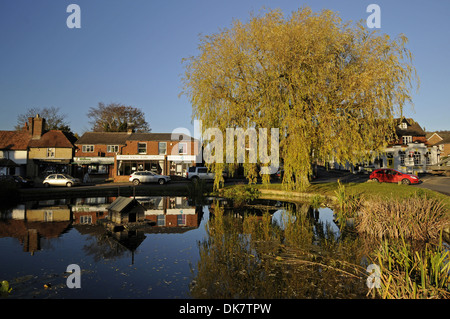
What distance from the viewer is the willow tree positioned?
736 inches

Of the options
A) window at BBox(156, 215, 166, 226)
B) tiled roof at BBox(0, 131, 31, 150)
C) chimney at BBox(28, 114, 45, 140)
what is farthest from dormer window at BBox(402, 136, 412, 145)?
tiled roof at BBox(0, 131, 31, 150)

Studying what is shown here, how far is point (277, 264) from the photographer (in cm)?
825

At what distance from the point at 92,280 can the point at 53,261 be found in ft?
7.42

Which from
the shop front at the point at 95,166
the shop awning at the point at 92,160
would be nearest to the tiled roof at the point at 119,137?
the shop awning at the point at 92,160

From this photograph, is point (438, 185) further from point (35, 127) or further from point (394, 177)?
point (35, 127)

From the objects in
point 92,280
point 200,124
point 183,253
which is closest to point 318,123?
point 200,124

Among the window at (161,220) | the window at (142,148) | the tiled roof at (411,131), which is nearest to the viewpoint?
the window at (161,220)

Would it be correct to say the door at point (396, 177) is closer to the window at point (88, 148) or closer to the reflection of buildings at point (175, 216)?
the reflection of buildings at point (175, 216)

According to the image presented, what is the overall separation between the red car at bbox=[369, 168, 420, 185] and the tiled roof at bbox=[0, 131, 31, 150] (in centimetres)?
4627

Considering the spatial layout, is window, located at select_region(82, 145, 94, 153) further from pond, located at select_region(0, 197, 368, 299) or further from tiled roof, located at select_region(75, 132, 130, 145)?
pond, located at select_region(0, 197, 368, 299)

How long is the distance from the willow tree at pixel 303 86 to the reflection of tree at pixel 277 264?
791cm

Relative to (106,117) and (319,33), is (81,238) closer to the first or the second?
(319,33)

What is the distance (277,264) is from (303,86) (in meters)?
13.4

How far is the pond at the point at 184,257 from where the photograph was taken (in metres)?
6.67
